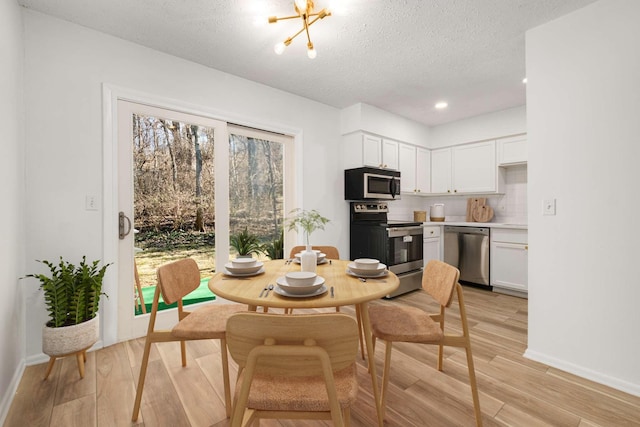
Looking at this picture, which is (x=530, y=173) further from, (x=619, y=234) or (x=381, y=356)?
(x=381, y=356)

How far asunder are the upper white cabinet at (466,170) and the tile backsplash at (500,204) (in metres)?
0.25

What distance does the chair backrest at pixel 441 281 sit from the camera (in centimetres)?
145

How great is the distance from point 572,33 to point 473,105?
1.85 m

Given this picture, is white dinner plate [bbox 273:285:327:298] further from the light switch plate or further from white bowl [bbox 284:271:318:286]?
the light switch plate

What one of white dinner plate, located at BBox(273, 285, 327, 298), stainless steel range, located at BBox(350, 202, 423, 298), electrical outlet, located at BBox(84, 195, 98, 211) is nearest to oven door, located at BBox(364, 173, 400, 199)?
stainless steel range, located at BBox(350, 202, 423, 298)

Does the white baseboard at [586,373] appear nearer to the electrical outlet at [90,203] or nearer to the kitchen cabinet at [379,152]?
the kitchen cabinet at [379,152]

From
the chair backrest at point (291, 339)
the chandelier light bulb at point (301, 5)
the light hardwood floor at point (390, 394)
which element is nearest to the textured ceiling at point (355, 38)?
the chandelier light bulb at point (301, 5)

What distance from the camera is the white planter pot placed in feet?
5.78

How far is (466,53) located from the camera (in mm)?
2525

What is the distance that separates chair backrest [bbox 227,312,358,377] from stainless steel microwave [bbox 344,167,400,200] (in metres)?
2.84

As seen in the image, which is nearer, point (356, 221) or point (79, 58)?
point (79, 58)

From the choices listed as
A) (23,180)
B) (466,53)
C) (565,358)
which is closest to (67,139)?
(23,180)

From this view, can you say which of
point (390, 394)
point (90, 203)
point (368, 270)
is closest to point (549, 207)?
point (368, 270)

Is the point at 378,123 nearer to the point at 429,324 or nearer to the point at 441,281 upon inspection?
the point at 441,281
